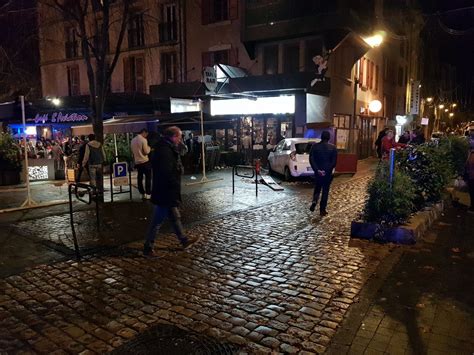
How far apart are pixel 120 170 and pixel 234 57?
44.1ft

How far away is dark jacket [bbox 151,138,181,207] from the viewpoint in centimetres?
616

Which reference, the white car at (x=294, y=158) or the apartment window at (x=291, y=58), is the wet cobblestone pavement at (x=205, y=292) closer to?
the white car at (x=294, y=158)

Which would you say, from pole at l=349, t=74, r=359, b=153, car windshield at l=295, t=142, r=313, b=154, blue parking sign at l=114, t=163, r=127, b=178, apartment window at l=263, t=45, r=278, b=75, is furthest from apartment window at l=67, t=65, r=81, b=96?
blue parking sign at l=114, t=163, r=127, b=178

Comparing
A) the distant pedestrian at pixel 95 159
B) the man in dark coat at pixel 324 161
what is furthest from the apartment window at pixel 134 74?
the man in dark coat at pixel 324 161

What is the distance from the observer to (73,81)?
96.4 ft

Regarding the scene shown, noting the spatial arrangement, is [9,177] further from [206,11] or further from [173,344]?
[206,11]

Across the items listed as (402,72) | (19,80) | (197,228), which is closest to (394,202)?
(197,228)

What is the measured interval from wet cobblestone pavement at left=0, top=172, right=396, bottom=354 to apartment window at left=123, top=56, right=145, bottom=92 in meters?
20.1

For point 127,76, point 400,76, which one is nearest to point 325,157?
point 127,76

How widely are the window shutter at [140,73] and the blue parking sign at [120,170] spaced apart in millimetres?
15980

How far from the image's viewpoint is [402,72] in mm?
34438

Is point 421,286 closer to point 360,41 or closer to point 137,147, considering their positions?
point 137,147

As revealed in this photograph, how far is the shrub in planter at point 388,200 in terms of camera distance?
6.83 metres

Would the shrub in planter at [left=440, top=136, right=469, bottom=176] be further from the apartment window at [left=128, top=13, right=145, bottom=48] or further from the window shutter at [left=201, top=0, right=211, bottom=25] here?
the apartment window at [left=128, top=13, right=145, bottom=48]
